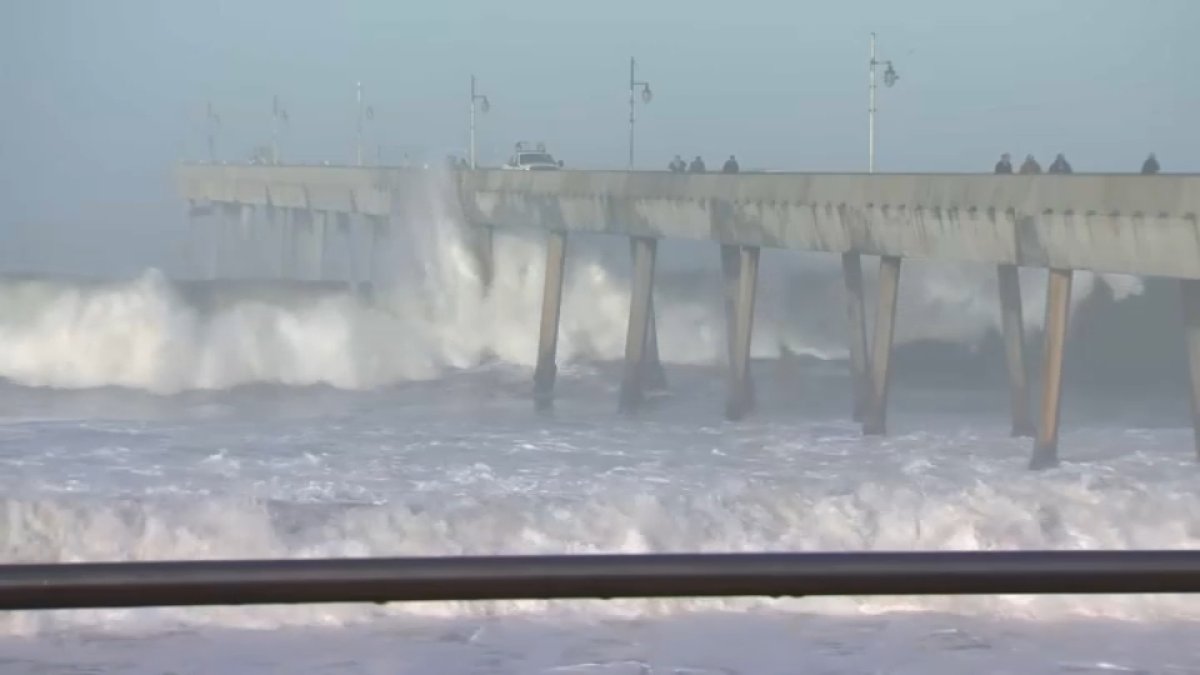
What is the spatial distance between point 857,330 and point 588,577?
22665mm

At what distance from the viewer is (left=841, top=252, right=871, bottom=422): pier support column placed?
23219 mm

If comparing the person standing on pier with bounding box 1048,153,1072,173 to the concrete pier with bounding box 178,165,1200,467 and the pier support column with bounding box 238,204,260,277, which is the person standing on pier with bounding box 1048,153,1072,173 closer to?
the concrete pier with bounding box 178,165,1200,467

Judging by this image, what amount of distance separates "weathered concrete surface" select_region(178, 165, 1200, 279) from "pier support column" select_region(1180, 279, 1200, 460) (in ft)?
2.12

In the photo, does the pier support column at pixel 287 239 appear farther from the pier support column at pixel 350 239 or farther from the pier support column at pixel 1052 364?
the pier support column at pixel 1052 364

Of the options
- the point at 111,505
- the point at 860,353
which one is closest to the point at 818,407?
the point at 860,353

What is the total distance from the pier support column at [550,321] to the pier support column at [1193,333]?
34.7 feet

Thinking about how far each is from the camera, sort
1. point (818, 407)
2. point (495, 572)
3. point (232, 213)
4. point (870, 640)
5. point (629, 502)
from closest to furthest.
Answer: point (495, 572) → point (870, 640) → point (629, 502) → point (818, 407) → point (232, 213)

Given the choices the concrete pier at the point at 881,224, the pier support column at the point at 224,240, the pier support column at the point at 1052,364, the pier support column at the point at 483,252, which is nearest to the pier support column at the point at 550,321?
the concrete pier at the point at 881,224

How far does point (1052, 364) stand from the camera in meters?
19.0

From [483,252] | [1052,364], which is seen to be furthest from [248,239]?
[1052,364]

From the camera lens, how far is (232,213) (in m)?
35.2

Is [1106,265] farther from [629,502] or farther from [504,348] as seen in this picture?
[504,348]

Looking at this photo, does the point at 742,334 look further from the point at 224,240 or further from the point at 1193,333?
the point at 224,240

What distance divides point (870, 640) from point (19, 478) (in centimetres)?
1147
